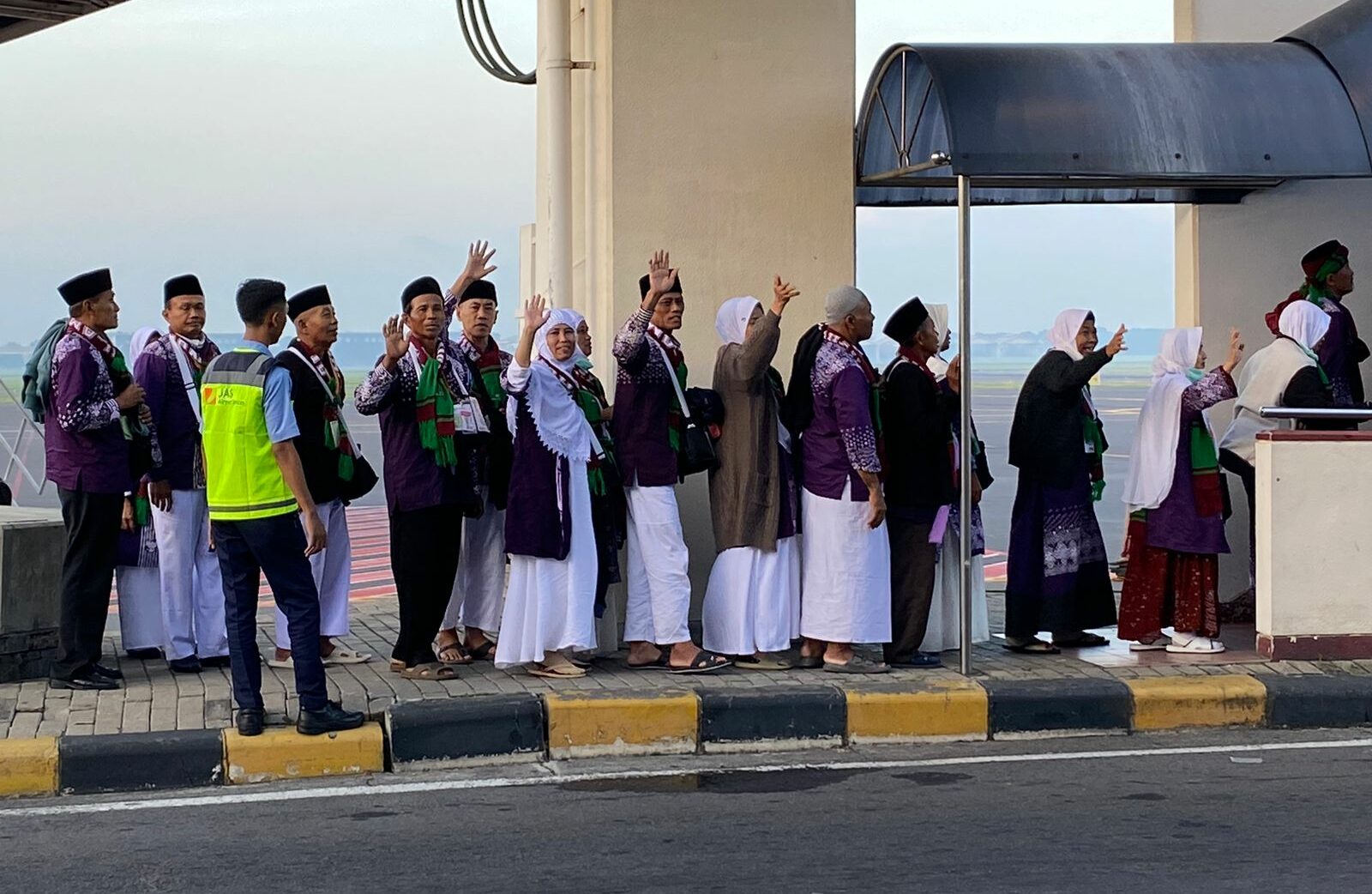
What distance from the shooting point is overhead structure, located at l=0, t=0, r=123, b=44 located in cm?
859

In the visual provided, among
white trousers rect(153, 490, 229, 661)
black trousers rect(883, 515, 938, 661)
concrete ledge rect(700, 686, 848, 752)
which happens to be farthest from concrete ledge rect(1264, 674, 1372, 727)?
white trousers rect(153, 490, 229, 661)

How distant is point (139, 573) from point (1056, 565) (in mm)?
4330

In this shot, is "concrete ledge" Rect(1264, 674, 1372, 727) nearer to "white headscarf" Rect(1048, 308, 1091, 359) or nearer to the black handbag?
"white headscarf" Rect(1048, 308, 1091, 359)

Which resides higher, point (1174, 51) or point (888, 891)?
point (1174, 51)

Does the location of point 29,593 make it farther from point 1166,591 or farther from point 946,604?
point 1166,591

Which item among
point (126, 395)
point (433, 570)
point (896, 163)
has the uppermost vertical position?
point (896, 163)

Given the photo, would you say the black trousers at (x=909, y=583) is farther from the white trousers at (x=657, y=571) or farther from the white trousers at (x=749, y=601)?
the white trousers at (x=657, y=571)

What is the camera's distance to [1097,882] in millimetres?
5152

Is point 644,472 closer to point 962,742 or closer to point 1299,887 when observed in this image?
point 962,742

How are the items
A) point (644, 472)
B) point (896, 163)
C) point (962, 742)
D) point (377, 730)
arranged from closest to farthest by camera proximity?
point (377, 730) → point (962, 742) → point (644, 472) → point (896, 163)

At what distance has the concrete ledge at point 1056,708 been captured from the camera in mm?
7445

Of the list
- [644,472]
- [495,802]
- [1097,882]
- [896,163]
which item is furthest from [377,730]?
[896,163]

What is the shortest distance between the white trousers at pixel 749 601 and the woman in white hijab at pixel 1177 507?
1.80m

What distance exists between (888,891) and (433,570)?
3277 mm
